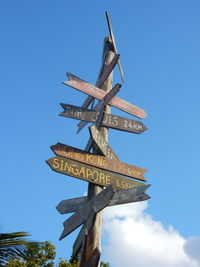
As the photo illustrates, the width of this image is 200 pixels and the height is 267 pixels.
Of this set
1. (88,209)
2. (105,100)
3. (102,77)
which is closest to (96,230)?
(88,209)

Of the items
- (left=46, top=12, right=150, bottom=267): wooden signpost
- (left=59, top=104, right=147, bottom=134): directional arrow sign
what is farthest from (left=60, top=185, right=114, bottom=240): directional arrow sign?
(left=59, top=104, right=147, bottom=134): directional arrow sign

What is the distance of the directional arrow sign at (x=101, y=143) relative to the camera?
505cm

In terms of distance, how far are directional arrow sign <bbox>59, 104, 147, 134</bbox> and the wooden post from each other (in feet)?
0.61

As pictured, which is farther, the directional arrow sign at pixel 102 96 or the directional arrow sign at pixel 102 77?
the directional arrow sign at pixel 102 77

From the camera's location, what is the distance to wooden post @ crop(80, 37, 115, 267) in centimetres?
341

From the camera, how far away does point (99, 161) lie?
212 inches

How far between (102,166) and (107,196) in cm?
123

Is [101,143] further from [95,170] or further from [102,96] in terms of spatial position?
[102,96]

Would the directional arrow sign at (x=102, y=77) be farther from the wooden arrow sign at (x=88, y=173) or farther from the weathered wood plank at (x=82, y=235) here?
the weathered wood plank at (x=82, y=235)

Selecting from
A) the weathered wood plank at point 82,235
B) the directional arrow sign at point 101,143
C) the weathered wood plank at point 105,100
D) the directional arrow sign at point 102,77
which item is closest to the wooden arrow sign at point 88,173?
the directional arrow sign at point 101,143

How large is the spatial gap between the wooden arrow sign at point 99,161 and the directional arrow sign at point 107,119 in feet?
3.00

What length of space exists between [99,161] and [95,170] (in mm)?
158

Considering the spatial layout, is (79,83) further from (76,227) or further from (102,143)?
(76,227)

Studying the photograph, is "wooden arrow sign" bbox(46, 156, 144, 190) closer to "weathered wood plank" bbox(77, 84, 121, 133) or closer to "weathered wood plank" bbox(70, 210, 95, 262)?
"weathered wood plank" bbox(77, 84, 121, 133)
